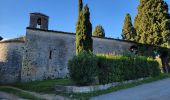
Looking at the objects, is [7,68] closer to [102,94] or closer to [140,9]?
[102,94]

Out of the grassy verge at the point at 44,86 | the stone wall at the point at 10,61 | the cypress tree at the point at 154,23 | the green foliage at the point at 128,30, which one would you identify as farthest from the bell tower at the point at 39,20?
the green foliage at the point at 128,30

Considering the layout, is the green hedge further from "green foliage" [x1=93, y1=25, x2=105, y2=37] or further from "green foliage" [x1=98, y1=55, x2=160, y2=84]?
"green foliage" [x1=93, y1=25, x2=105, y2=37]

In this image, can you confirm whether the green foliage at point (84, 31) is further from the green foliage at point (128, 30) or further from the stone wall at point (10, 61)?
the green foliage at point (128, 30)

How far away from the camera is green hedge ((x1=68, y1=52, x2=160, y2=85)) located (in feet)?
54.5

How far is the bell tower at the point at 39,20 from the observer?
29609 mm

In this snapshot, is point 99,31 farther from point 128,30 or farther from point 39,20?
point 39,20

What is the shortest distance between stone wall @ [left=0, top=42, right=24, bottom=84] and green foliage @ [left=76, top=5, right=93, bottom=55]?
702 centimetres

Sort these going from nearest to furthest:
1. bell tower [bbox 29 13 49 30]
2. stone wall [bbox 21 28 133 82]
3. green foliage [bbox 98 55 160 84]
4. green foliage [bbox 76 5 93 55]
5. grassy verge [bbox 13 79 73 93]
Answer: grassy verge [bbox 13 79 73 93] < green foliage [bbox 98 55 160 84] < green foliage [bbox 76 5 93 55] < stone wall [bbox 21 28 133 82] < bell tower [bbox 29 13 49 30]

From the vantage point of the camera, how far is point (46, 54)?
90.1ft

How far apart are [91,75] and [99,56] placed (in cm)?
184

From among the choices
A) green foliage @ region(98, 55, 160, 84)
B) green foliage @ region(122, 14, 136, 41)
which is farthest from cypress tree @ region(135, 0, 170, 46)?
green foliage @ region(98, 55, 160, 84)

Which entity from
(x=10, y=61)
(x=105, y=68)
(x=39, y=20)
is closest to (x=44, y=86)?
(x=105, y=68)

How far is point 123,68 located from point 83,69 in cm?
448

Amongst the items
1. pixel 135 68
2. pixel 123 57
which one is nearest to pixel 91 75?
pixel 123 57
